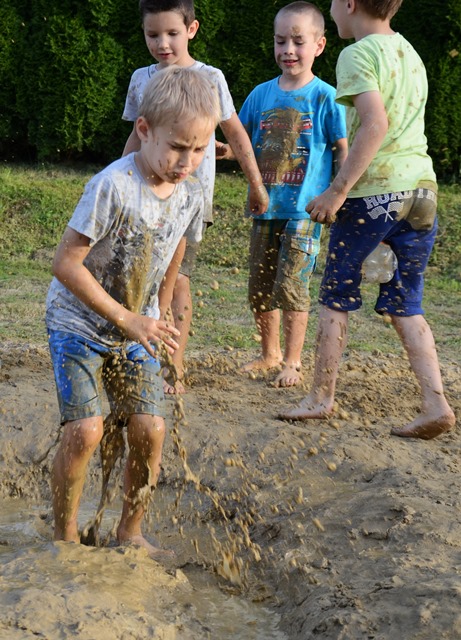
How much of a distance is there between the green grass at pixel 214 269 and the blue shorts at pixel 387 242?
1139 millimetres

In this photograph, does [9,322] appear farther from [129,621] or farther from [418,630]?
[418,630]

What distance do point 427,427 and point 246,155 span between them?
168 cm

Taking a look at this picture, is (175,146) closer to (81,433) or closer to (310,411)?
(81,433)

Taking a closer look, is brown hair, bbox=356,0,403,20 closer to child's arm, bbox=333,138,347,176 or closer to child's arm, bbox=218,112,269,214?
child's arm, bbox=218,112,269,214

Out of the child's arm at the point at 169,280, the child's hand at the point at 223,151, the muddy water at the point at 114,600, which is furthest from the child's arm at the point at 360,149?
the muddy water at the point at 114,600

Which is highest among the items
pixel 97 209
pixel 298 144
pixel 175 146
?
pixel 298 144

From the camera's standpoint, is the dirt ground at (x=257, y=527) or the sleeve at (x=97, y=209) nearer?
the dirt ground at (x=257, y=527)

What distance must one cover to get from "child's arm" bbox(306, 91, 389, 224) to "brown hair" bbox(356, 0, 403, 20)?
0.40 meters

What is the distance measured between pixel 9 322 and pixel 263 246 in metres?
2.12

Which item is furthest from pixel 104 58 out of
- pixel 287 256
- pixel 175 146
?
pixel 175 146

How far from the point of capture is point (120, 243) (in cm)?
316

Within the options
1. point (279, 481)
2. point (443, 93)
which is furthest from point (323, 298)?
point (443, 93)

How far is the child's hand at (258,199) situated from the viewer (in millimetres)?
4938

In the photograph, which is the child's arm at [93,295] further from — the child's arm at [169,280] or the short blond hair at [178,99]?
the child's arm at [169,280]
